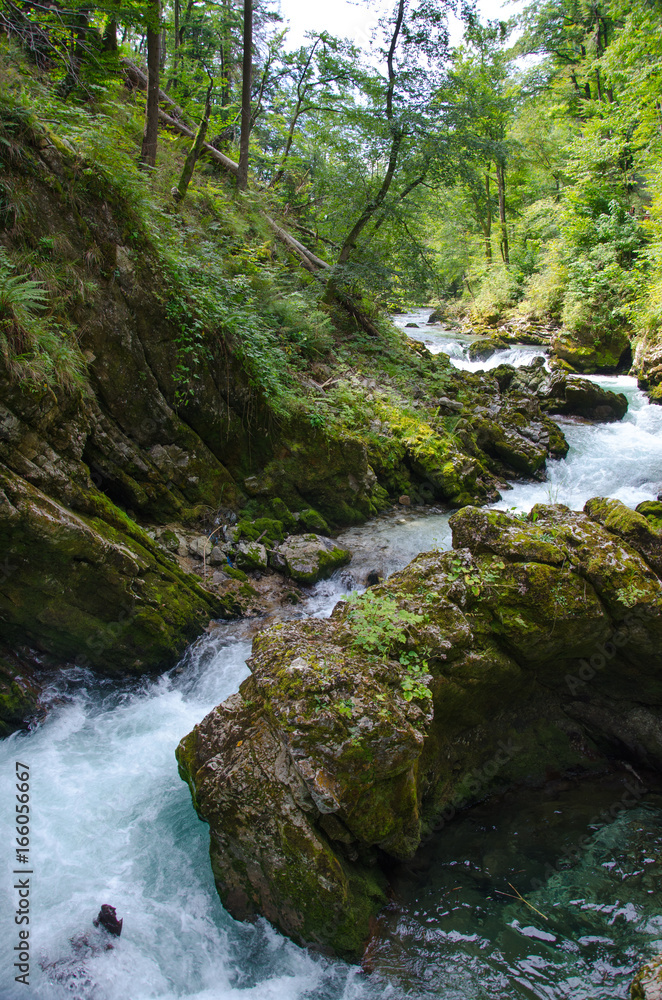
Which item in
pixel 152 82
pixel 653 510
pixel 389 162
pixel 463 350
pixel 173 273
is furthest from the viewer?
pixel 463 350

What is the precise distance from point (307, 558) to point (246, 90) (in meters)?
11.5

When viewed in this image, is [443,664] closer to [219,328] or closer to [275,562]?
[275,562]

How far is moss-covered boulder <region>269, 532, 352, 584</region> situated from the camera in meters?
7.58

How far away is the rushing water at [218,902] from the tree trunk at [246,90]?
42.5 feet

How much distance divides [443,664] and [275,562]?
382 centimetres

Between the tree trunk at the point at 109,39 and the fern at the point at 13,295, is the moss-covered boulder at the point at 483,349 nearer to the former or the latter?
the tree trunk at the point at 109,39

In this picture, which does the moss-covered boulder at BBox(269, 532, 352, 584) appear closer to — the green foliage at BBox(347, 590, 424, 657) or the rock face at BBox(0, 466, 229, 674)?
the rock face at BBox(0, 466, 229, 674)

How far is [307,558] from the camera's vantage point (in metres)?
7.71

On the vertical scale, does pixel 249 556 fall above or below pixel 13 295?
below

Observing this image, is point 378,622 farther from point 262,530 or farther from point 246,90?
point 246,90

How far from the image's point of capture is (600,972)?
10.7 feet

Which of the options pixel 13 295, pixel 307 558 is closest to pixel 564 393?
pixel 307 558

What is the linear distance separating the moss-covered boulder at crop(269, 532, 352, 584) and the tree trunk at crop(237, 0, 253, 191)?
33.8 feet

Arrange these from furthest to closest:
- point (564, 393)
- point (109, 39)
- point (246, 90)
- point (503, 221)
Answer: point (503, 221)
point (564, 393)
point (246, 90)
point (109, 39)
